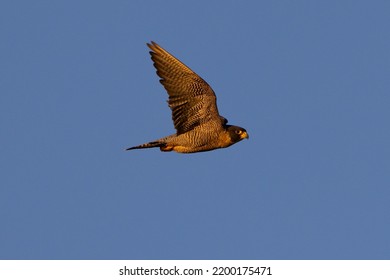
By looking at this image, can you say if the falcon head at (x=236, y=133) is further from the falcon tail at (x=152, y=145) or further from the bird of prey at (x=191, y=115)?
the falcon tail at (x=152, y=145)

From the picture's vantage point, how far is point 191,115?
1947 centimetres

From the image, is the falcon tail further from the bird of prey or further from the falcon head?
the falcon head

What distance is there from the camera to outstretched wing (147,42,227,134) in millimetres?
19328

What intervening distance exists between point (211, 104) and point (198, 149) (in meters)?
0.77

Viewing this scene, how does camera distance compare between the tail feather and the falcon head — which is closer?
the tail feather

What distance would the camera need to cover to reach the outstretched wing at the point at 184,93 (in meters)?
19.3

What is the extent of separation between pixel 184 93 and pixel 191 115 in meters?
0.38

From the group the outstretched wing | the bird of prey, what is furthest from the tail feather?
the outstretched wing

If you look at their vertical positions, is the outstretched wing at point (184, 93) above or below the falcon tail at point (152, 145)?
above

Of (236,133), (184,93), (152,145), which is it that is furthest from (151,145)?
(236,133)

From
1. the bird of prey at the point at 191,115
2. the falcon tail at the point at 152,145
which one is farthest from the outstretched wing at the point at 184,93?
the falcon tail at the point at 152,145
